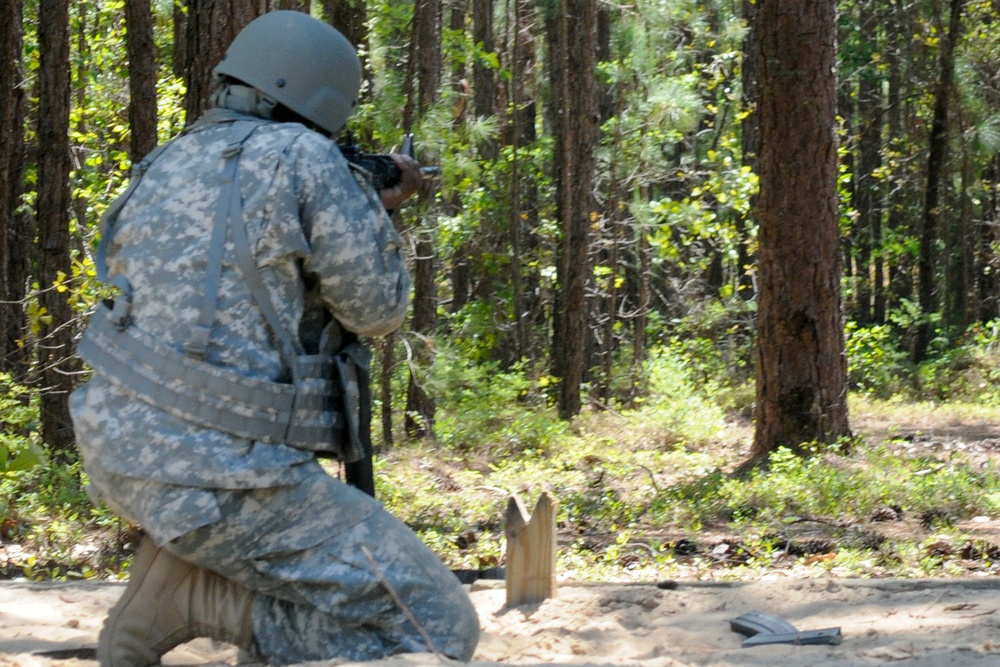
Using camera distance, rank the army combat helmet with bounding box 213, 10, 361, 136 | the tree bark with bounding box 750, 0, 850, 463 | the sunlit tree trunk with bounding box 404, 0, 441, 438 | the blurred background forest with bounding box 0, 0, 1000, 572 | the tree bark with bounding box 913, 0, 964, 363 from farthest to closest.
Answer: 1. the tree bark with bounding box 913, 0, 964, 363
2. the sunlit tree trunk with bounding box 404, 0, 441, 438
3. the tree bark with bounding box 750, 0, 850, 463
4. the blurred background forest with bounding box 0, 0, 1000, 572
5. the army combat helmet with bounding box 213, 10, 361, 136

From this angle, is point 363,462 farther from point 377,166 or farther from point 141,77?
point 141,77

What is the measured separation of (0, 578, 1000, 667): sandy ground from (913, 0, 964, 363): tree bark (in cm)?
1559

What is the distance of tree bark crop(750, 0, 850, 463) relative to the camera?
8.27 m

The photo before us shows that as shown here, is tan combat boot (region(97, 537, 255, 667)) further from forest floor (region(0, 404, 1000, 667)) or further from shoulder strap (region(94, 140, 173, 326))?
shoulder strap (region(94, 140, 173, 326))

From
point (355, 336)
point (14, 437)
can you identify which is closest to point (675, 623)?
point (355, 336)

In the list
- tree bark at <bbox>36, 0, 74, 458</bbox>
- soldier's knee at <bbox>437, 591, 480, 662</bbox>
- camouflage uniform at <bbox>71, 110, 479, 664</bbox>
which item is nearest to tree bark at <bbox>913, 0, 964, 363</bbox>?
tree bark at <bbox>36, 0, 74, 458</bbox>

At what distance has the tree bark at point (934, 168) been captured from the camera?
18.3 m

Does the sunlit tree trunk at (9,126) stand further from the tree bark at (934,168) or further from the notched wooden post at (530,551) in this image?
the tree bark at (934,168)

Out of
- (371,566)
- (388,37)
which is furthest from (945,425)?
(371,566)

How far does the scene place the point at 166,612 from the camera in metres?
3.51

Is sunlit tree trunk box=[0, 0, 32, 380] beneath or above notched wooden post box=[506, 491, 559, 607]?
above

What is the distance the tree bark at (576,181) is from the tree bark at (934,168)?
794 centimetres

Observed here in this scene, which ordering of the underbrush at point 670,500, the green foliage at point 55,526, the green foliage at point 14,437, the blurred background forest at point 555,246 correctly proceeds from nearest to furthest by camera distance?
the underbrush at point 670,500
the green foliage at point 55,526
the green foliage at point 14,437
the blurred background forest at point 555,246

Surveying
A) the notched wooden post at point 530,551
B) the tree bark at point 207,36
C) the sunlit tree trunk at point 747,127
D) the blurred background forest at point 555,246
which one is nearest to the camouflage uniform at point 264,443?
the notched wooden post at point 530,551
